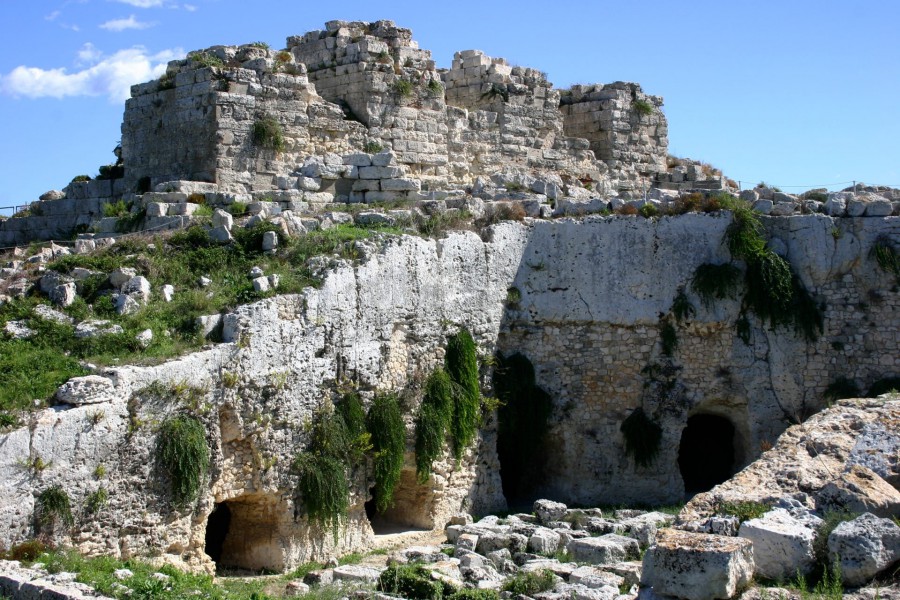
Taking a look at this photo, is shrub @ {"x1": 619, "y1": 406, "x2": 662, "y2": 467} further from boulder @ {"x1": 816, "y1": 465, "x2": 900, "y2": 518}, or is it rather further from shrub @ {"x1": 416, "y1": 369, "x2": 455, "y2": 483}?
boulder @ {"x1": 816, "y1": 465, "x2": 900, "y2": 518}

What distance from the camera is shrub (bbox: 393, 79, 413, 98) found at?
2164 cm

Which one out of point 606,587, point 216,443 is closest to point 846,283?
point 606,587

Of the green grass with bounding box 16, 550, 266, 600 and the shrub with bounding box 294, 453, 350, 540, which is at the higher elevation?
the shrub with bounding box 294, 453, 350, 540

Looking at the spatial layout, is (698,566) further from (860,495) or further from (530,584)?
(530,584)

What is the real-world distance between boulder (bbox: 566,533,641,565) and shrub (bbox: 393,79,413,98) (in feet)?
30.3

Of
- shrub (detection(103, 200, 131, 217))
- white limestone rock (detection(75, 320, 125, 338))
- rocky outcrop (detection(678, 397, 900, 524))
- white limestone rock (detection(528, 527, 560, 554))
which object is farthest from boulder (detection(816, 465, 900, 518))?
shrub (detection(103, 200, 131, 217))

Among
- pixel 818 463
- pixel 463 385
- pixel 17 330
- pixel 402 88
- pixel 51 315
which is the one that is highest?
pixel 402 88

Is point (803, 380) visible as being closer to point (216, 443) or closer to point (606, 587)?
point (606, 587)

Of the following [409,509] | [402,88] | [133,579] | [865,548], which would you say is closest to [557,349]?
[409,509]

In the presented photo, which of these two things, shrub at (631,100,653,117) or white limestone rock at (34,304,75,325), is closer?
white limestone rock at (34,304,75,325)

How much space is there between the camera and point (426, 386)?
18078 millimetres

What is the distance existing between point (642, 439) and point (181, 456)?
8315mm

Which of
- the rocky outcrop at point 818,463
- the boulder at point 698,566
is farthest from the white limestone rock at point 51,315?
the boulder at point 698,566

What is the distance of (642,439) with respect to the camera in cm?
1970
